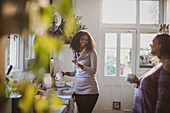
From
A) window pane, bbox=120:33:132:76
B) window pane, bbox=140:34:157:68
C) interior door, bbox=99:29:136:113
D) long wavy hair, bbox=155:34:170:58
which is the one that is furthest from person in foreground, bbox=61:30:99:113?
window pane, bbox=140:34:157:68

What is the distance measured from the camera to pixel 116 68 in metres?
4.69

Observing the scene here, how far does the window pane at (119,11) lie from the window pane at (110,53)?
15.2 inches

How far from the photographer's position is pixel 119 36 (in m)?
4.71

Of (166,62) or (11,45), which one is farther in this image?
(11,45)

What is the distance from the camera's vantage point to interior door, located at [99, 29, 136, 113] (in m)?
4.62

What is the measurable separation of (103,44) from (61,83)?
5.51ft

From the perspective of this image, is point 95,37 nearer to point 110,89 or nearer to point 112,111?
point 110,89

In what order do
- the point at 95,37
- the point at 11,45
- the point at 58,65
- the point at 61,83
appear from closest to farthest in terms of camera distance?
the point at 11,45, the point at 61,83, the point at 58,65, the point at 95,37

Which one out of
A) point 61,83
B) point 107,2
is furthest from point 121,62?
point 61,83

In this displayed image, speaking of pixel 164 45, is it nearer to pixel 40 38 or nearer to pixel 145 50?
pixel 40 38

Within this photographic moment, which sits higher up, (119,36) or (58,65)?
(119,36)

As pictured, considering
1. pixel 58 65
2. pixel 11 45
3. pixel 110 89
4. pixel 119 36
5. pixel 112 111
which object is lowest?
pixel 112 111

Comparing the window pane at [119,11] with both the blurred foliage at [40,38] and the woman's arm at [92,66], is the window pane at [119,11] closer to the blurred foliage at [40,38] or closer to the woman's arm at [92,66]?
the woman's arm at [92,66]

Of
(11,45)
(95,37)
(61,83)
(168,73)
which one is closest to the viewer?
(168,73)
